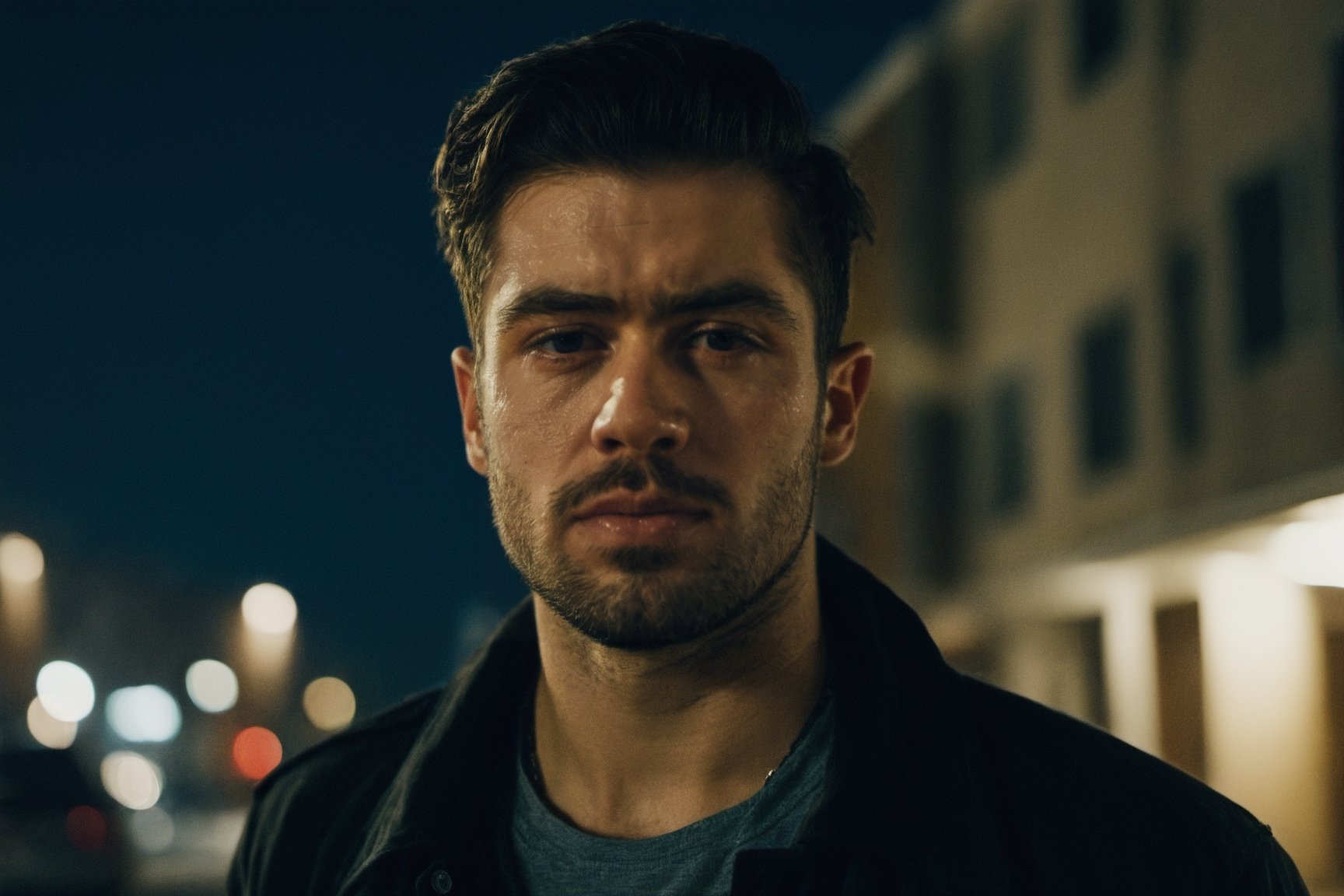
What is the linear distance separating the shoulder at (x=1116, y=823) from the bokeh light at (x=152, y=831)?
26.3 m

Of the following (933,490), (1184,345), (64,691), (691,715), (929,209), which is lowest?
(64,691)

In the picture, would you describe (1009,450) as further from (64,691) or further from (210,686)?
(210,686)

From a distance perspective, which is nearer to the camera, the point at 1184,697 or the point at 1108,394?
the point at 1184,697

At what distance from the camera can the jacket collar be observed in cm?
266

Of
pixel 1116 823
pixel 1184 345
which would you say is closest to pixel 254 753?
pixel 1184 345

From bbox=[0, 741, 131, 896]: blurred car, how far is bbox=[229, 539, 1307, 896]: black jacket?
438 inches

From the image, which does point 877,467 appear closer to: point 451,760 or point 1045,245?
point 1045,245

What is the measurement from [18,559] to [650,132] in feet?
130

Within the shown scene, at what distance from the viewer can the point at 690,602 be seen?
2.86 metres

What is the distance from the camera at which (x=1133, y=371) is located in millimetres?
16609

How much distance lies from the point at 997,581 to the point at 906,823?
17.1 m

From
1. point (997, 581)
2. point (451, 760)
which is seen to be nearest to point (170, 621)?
point (997, 581)

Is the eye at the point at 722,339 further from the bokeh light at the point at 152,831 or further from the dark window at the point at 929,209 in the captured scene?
the bokeh light at the point at 152,831

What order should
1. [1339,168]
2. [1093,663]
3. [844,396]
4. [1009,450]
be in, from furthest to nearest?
[1009,450] < [1093,663] < [1339,168] < [844,396]
